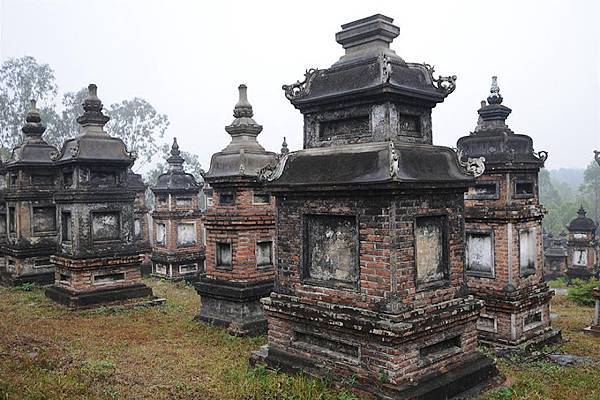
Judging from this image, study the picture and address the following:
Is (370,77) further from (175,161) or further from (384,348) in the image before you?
(175,161)

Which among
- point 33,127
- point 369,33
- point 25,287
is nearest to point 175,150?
point 33,127

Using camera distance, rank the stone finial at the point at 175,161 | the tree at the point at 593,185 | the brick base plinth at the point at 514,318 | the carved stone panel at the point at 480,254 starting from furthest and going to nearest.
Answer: the tree at the point at 593,185
the stone finial at the point at 175,161
the carved stone panel at the point at 480,254
the brick base plinth at the point at 514,318

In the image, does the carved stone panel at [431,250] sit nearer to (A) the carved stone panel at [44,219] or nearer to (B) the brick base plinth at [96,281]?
(B) the brick base plinth at [96,281]

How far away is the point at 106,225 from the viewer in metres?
16.5

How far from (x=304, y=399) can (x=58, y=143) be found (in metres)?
51.9

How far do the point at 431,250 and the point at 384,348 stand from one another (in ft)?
5.93

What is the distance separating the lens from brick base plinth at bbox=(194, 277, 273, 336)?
13.4 m

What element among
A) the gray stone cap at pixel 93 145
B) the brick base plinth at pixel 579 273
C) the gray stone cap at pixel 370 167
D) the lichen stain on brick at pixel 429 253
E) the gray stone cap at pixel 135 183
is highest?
the gray stone cap at pixel 93 145

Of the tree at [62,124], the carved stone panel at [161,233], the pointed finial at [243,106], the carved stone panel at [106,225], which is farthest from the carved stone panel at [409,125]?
the tree at [62,124]

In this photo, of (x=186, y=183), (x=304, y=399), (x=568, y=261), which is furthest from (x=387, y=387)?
(x=568, y=261)

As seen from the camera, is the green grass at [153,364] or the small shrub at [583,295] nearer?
the green grass at [153,364]

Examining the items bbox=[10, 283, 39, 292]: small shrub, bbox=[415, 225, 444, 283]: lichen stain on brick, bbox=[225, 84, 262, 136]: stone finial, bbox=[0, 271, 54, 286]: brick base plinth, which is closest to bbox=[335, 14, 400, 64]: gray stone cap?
bbox=[415, 225, 444, 283]: lichen stain on brick

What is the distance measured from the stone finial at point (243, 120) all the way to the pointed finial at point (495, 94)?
6155mm

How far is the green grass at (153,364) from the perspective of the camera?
27.3 feet
